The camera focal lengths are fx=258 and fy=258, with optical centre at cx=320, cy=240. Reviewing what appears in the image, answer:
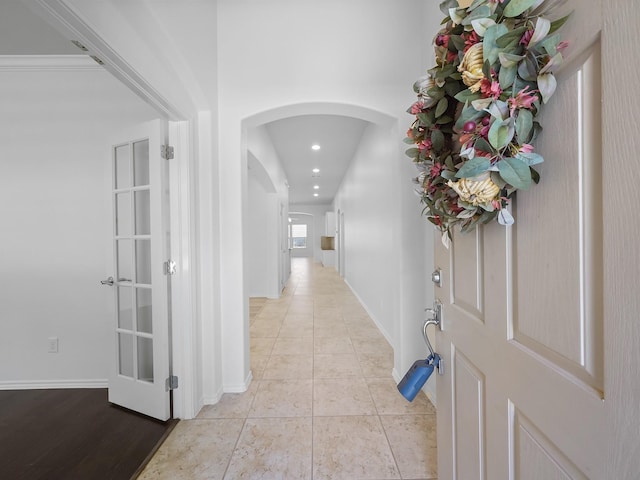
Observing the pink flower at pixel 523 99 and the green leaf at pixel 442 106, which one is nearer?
the pink flower at pixel 523 99

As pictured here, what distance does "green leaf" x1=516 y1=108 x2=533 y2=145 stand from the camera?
55 cm

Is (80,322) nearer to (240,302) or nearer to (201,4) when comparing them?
(240,302)

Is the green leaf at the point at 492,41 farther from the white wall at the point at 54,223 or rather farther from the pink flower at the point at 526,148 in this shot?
the white wall at the point at 54,223

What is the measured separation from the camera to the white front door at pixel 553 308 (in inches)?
18.6

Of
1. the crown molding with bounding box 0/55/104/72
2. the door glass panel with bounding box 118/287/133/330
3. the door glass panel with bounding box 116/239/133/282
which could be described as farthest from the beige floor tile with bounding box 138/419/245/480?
the crown molding with bounding box 0/55/104/72

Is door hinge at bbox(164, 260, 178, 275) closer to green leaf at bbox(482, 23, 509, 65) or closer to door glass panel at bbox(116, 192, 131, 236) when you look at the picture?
door glass panel at bbox(116, 192, 131, 236)

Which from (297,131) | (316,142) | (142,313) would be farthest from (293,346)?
(316,142)

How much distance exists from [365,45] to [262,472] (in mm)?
2965

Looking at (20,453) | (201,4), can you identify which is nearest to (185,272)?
(20,453)

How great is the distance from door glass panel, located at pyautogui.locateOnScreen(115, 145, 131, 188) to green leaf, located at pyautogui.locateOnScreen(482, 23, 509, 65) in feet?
7.23

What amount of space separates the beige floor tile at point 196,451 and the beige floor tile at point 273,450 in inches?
2.9

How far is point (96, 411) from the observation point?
75.4 inches

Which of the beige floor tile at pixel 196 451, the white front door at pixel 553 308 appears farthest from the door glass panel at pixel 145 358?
the white front door at pixel 553 308

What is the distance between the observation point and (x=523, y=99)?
0.55 metres
